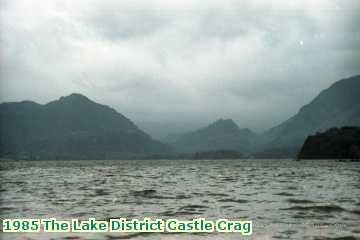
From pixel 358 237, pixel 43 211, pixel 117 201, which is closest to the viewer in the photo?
pixel 358 237

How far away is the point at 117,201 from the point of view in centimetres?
3262

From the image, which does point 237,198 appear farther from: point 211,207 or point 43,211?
point 43,211

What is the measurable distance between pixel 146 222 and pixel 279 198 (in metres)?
15.5

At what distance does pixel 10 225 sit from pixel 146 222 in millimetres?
6676

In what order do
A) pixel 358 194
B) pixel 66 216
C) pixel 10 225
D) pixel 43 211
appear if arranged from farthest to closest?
pixel 358 194, pixel 43 211, pixel 66 216, pixel 10 225

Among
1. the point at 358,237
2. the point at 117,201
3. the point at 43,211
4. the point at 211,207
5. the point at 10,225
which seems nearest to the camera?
the point at 358,237

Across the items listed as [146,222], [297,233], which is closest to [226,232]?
[297,233]

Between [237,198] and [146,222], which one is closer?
[146,222]

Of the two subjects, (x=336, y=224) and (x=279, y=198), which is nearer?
(x=336, y=224)

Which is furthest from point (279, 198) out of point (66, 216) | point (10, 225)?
point (10, 225)

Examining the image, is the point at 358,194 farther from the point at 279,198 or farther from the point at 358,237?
the point at 358,237

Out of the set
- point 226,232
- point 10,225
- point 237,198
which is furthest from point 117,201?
point 226,232

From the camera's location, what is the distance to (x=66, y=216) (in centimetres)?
2423

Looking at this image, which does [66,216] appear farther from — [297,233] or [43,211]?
[297,233]
